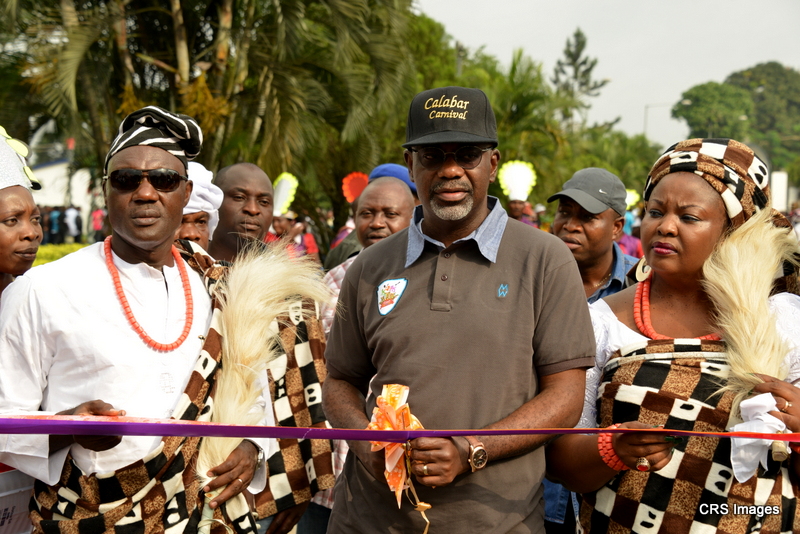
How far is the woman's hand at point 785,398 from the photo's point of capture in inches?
91.4

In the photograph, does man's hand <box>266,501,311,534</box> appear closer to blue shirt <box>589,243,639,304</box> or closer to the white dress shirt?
the white dress shirt

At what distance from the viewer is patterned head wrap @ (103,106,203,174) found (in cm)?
286

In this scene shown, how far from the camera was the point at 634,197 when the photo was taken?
998cm

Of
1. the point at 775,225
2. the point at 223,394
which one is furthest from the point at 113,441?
the point at 775,225

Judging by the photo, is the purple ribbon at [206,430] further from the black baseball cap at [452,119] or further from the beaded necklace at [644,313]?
the black baseball cap at [452,119]

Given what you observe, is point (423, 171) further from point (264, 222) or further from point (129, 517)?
point (264, 222)

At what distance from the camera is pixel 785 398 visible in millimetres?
2354

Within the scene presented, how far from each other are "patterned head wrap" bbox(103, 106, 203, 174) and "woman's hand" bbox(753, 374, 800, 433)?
2.23 meters

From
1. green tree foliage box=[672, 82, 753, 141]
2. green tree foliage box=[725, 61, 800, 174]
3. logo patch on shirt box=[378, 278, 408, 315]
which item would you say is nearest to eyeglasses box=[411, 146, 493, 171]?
logo patch on shirt box=[378, 278, 408, 315]

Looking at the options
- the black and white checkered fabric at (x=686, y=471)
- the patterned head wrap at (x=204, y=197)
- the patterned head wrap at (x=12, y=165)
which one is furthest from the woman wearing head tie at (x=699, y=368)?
the patterned head wrap at (x=12, y=165)

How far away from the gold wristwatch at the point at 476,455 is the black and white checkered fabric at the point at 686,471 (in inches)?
24.4

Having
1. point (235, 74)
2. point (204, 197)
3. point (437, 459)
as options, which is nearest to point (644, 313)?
point (437, 459)

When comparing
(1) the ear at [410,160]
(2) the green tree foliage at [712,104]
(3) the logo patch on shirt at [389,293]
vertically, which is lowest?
(3) the logo patch on shirt at [389,293]

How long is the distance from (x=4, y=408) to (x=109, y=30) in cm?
1073
